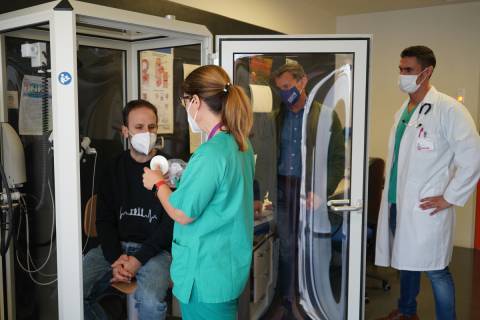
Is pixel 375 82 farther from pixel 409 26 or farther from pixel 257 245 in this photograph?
pixel 257 245

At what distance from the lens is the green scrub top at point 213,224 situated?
1.55 meters

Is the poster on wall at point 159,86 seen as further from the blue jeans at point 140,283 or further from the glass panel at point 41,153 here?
the blue jeans at point 140,283

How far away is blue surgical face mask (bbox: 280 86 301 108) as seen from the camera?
8.14 ft

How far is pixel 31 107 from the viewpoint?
228cm

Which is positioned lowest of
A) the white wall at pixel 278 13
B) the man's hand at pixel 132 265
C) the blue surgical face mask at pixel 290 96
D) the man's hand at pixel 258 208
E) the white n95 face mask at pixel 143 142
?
the man's hand at pixel 132 265

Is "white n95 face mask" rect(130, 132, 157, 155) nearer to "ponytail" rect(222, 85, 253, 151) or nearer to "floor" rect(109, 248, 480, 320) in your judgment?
"ponytail" rect(222, 85, 253, 151)

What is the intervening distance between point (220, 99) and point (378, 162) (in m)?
2.40

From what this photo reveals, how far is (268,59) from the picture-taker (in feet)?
7.74

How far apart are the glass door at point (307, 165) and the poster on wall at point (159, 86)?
0.65 m

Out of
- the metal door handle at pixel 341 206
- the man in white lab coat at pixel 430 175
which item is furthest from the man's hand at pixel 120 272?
the man in white lab coat at pixel 430 175

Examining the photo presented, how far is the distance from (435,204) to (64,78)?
6.61ft

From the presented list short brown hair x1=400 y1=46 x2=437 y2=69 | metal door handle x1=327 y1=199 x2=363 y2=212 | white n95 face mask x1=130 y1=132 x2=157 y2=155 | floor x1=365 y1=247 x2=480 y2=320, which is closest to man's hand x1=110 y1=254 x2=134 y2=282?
white n95 face mask x1=130 y1=132 x2=157 y2=155

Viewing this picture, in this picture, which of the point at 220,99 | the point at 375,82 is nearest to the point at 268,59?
the point at 220,99

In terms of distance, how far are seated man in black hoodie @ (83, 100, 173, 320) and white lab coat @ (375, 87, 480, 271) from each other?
4.51 feet
